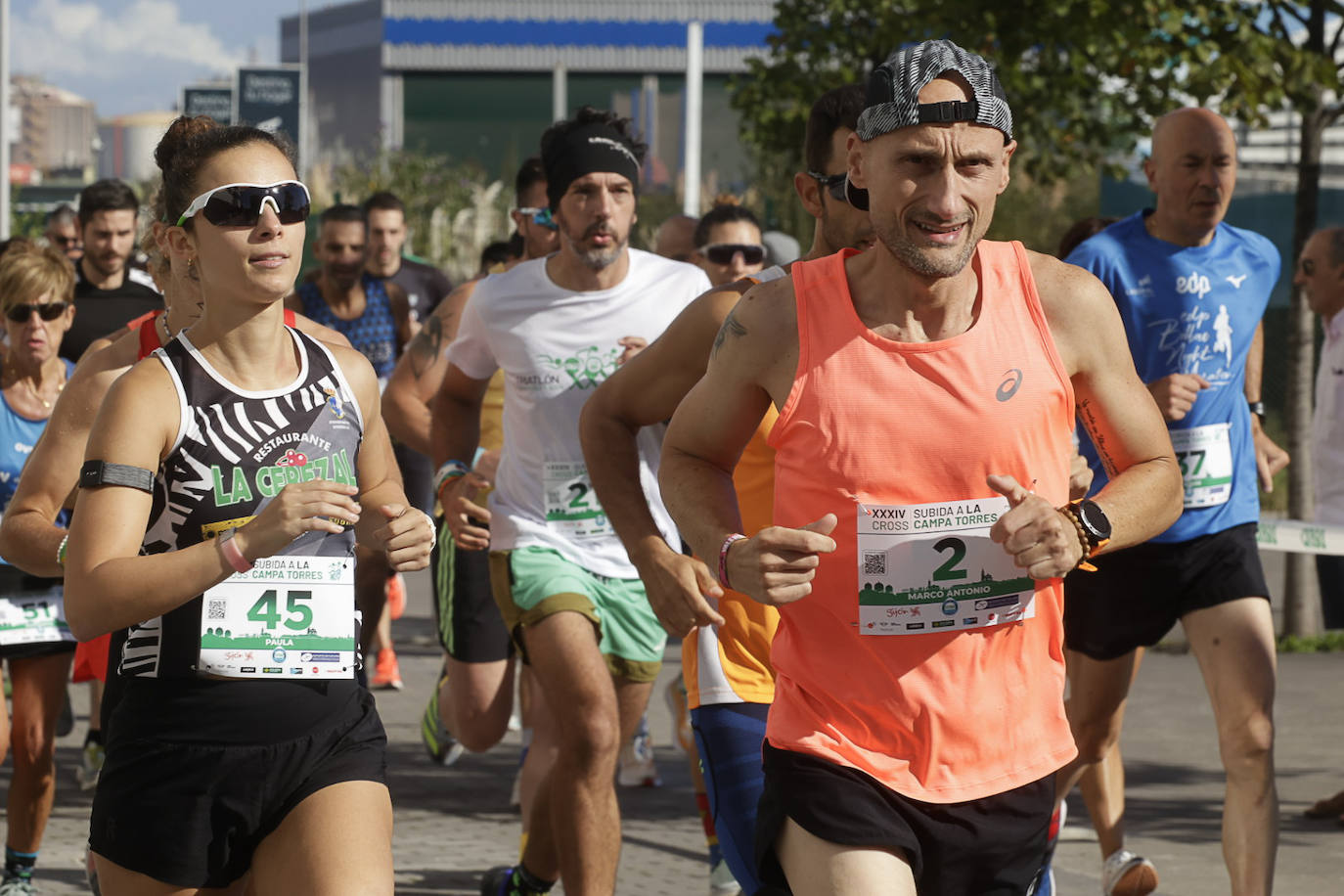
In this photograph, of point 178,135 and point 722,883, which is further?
point 722,883

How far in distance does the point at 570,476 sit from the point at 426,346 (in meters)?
1.47

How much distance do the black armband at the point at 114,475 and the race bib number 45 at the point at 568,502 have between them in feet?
8.24

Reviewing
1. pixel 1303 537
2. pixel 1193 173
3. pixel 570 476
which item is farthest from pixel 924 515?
pixel 1303 537

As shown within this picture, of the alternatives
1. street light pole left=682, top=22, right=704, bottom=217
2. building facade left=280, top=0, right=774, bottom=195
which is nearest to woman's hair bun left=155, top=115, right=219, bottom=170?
street light pole left=682, top=22, right=704, bottom=217

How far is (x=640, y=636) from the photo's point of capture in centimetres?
584

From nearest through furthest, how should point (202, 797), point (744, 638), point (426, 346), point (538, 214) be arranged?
1. point (202, 797)
2. point (744, 638)
3. point (426, 346)
4. point (538, 214)

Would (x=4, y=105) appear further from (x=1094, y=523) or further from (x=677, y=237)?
(x=1094, y=523)

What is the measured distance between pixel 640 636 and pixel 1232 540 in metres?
1.76

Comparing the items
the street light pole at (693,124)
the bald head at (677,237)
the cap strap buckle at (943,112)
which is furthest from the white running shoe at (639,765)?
the street light pole at (693,124)

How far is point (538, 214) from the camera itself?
23.8 ft

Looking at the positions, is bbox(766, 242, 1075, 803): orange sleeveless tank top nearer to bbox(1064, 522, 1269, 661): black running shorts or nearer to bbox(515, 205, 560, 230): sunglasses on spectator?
bbox(1064, 522, 1269, 661): black running shorts

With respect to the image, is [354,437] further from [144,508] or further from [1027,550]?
[1027,550]

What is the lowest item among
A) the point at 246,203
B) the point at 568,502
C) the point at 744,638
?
the point at 744,638

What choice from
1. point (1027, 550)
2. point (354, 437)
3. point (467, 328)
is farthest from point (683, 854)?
point (1027, 550)
